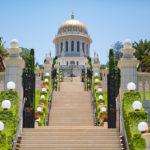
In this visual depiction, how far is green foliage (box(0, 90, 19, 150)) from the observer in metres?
9.50

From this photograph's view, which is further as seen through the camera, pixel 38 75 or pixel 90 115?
pixel 38 75

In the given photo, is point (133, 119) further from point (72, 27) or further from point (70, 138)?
point (72, 27)

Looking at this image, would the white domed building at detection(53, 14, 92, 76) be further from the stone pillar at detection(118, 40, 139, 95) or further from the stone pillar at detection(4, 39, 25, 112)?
the stone pillar at detection(118, 40, 139, 95)

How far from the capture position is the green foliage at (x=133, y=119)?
984cm

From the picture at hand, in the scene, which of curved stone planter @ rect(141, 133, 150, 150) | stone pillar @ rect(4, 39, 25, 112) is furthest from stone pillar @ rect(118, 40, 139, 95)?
stone pillar @ rect(4, 39, 25, 112)

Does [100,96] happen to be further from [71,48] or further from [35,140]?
[71,48]

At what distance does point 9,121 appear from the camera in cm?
1095

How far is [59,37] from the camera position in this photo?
7456cm

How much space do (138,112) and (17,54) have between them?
7.29 m

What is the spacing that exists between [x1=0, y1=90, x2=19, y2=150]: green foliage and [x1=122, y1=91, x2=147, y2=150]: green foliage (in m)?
4.58

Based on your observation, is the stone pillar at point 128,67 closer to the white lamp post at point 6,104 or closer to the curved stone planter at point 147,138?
the curved stone planter at point 147,138

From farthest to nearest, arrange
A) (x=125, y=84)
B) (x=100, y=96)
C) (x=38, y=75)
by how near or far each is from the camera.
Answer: (x=38, y=75) < (x=100, y=96) < (x=125, y=84)

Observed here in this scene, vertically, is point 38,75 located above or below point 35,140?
above

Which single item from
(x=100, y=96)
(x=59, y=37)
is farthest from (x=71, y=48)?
(x=100, y=96)
